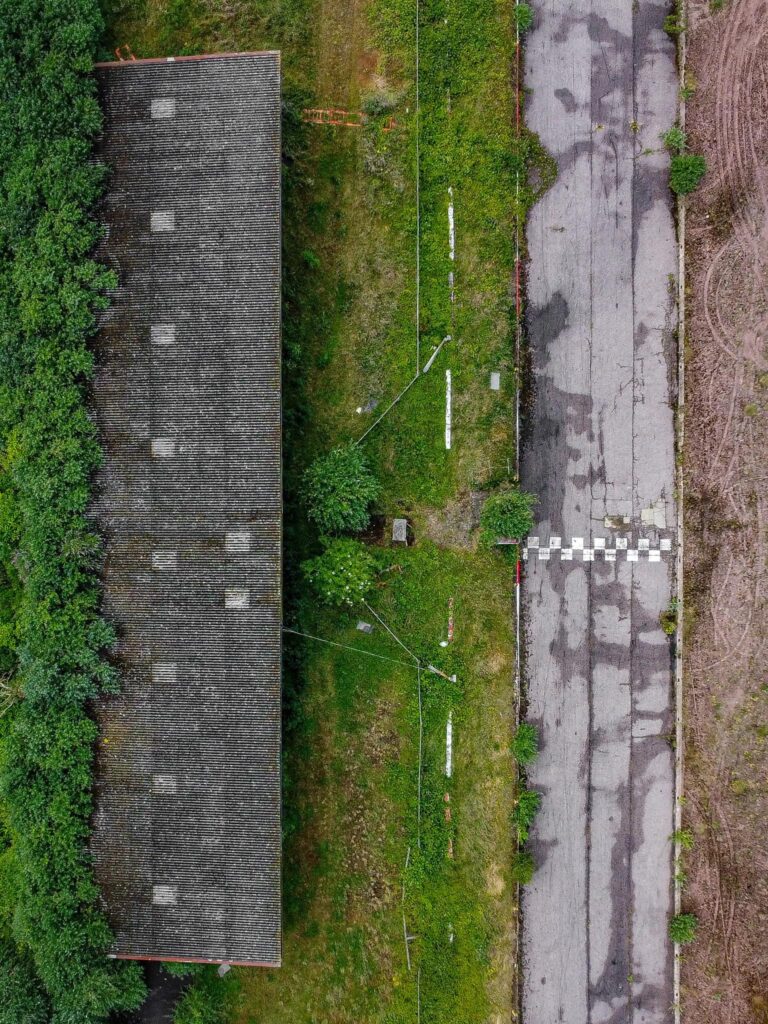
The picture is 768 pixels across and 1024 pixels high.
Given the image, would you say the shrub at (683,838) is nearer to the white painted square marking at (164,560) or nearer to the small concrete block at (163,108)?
the white painted square marking at (164,560)

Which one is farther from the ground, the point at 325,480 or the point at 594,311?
the point at 594,311

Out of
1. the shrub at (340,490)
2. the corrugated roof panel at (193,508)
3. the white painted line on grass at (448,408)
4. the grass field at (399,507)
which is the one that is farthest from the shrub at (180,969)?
the white painted line on grass at (448,408)

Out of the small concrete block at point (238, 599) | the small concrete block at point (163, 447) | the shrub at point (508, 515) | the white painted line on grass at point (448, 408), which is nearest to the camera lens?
the small concrete block at point (238, 599)

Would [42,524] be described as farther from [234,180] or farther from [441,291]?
[441,291]

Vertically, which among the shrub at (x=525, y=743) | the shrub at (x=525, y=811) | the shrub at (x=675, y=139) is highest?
the shrub at (x=675, y=139)

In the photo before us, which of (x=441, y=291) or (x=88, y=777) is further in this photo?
(x=441, y=291)

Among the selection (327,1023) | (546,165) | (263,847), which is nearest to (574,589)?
(263,847)

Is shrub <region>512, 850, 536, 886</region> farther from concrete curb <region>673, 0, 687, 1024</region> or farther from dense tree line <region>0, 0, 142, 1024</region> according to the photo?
dense tree line <region>0, 0, 142, 1024</region>

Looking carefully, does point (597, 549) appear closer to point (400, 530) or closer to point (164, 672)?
point (400, 530)
